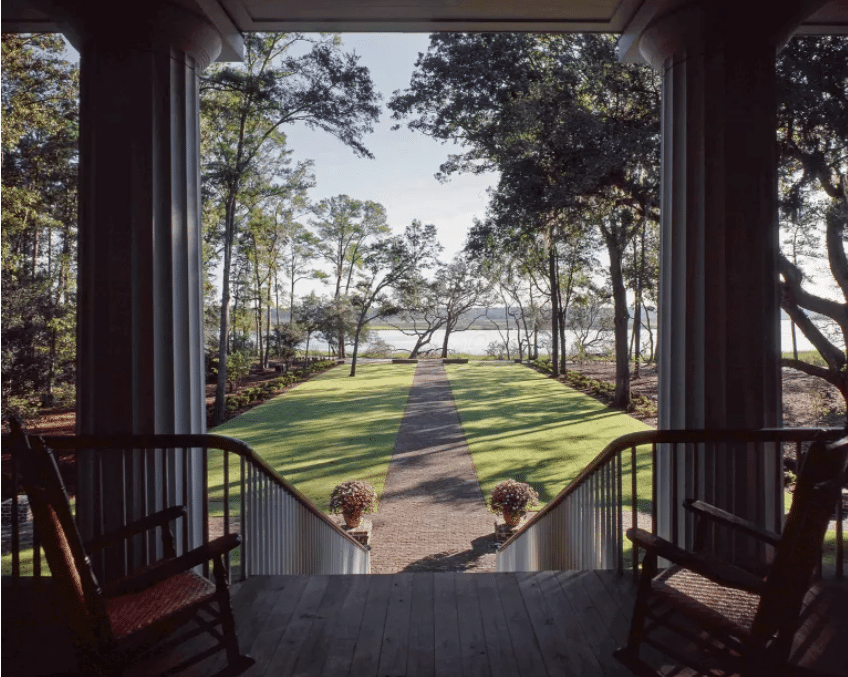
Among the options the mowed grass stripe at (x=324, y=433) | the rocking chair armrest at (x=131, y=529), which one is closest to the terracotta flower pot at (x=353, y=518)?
the mowed grass stripe at (x=324, y=433)

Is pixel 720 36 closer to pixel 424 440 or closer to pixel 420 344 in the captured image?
pixel 424 440

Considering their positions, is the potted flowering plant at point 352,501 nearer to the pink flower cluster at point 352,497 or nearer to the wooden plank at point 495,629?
the pink flower cluster at point 352,497

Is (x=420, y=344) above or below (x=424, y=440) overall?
above

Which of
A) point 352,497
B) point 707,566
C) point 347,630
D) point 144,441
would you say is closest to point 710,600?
point 707,566

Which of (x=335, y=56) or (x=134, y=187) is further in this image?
(x=335, y=56)

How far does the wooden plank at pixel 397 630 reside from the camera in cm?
213

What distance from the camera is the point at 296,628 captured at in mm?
2416

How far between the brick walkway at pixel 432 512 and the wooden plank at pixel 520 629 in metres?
3.93

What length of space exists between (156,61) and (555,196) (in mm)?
7364

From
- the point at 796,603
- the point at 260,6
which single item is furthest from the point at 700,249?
the point at 260,6

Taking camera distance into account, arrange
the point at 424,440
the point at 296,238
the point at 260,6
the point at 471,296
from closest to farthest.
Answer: the point at 260,6 < the point at 424,440 < the point at 296,238 < the point at 471,296

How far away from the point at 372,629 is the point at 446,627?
0.29 metres

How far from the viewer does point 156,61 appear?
2.69 m

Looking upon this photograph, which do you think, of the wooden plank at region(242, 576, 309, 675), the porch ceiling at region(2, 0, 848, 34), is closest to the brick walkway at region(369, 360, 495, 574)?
the wooden plank at region(242, 576, 309, 675)
